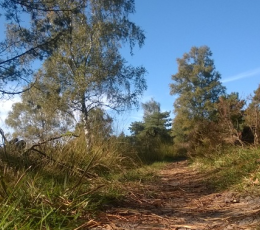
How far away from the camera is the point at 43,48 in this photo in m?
8.95

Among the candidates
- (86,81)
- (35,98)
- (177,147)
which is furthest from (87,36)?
(177,147)

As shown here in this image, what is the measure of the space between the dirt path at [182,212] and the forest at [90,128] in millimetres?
192

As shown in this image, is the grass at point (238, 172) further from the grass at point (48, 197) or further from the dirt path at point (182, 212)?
the grass at point (48, 197)

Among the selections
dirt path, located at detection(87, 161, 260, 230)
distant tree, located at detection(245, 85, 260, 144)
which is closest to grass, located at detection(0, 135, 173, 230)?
dirt path, located at detection(87, 161, 260, 230)

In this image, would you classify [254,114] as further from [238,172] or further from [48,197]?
[48,197]

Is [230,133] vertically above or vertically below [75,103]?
below

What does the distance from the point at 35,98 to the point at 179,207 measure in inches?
564

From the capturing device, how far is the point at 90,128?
7.13m

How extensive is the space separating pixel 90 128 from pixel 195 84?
21.5 m

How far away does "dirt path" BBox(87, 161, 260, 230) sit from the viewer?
236 centimetres

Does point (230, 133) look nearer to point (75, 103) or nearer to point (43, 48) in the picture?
point (43, 48)

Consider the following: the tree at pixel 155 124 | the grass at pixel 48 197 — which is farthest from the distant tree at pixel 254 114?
the tree at pixel 155 124

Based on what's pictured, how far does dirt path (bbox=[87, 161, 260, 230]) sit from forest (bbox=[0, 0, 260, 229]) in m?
0.19

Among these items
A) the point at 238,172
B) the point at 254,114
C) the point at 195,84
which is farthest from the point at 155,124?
the point at 238,172
